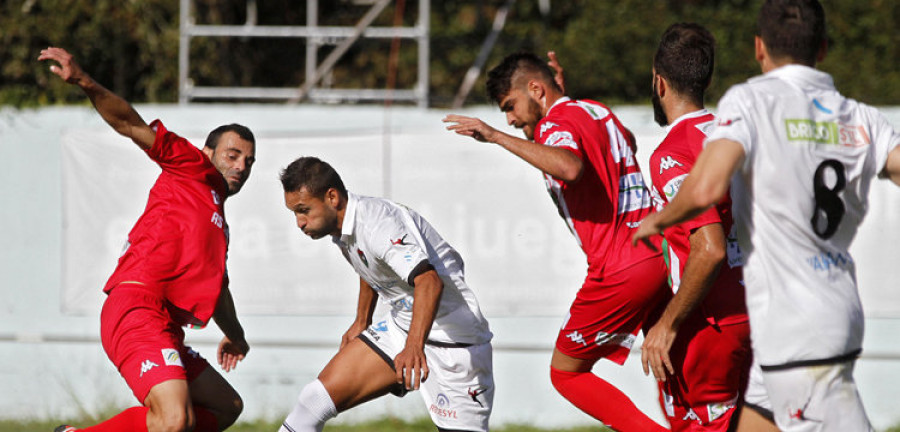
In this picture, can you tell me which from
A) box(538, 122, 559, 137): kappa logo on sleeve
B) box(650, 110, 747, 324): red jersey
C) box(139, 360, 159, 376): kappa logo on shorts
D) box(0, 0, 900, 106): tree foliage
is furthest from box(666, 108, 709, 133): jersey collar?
box(0, 0, 900, 106): tree foliage

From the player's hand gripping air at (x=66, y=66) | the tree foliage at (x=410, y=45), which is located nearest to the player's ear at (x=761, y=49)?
the player's hand gripping air at (x=66, y=66)

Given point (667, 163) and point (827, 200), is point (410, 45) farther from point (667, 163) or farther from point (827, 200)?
point (827, 200)

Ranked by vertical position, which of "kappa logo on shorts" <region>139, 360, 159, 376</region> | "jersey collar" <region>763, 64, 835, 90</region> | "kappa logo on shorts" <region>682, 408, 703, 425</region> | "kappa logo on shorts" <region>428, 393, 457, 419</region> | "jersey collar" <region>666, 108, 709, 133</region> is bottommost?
"kappa logo on shorts" <region>428, 393, 457, 419</region>

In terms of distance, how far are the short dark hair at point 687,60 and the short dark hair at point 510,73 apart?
0.81 m

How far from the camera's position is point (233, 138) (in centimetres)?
568

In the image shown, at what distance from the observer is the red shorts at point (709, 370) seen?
184 inches

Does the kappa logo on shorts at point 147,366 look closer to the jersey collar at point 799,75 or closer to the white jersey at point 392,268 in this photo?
the white jersey at point 392,268

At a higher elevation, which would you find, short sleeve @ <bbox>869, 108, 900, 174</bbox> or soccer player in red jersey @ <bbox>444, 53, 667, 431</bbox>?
short sleeve @ <bbox>869, 108, 900, 174</bbox>

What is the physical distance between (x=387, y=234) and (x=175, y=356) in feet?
3.64

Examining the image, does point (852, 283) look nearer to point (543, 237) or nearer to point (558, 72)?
point (558, 72)

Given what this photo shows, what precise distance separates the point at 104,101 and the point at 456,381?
213 centimetres

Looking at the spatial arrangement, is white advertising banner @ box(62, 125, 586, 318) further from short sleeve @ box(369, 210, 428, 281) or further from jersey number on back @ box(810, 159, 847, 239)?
jersey number on back @ box(810, 159, 847, 239)

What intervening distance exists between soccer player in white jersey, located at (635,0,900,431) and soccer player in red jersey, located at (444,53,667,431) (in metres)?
1.32

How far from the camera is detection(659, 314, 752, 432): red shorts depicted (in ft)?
15.4
